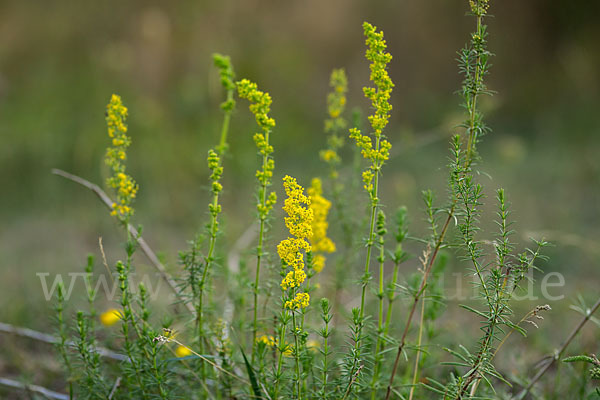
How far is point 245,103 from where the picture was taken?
13.5 ft

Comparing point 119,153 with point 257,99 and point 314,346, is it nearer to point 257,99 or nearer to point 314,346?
point 257,99

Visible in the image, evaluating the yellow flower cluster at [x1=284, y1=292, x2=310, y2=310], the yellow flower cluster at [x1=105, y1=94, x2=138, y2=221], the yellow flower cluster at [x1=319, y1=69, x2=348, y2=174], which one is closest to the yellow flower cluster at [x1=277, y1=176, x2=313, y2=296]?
the yellow flower cluster at [x1=284, y1=292, x2=310, y2=310]

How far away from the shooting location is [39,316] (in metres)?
2.29

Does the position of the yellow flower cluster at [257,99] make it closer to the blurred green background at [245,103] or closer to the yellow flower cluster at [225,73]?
the yellow flower cluster at [225,73]

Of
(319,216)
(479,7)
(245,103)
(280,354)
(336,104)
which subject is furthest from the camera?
(245,103)

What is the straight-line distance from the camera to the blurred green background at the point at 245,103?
354cm

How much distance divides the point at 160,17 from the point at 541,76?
3425mm

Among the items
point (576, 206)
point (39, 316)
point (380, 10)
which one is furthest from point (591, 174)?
point (39, 316)

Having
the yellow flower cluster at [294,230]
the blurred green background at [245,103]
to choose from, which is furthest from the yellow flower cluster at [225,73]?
the blurred green background at [245,103]

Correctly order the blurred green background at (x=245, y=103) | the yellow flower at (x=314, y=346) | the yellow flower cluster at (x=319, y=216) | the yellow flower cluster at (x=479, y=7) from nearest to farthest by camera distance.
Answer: the yellow flower cluster at (x=479, y=7) → the yellow flower at (x=314, y=346) → the yellow flower cluster at (x=319, y=216) → the blurred green background at (x=245, y=103)

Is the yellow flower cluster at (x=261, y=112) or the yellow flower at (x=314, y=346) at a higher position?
the yellow flower cluster at (x=261, y=112)

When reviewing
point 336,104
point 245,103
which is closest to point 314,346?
point 336,104

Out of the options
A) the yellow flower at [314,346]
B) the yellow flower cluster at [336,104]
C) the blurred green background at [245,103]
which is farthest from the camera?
the blurred green background at [245,103]

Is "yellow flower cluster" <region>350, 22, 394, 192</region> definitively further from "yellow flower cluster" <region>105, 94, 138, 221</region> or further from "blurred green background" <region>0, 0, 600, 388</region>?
"blurred green background" <region>0, 0, 600, 388</region>
